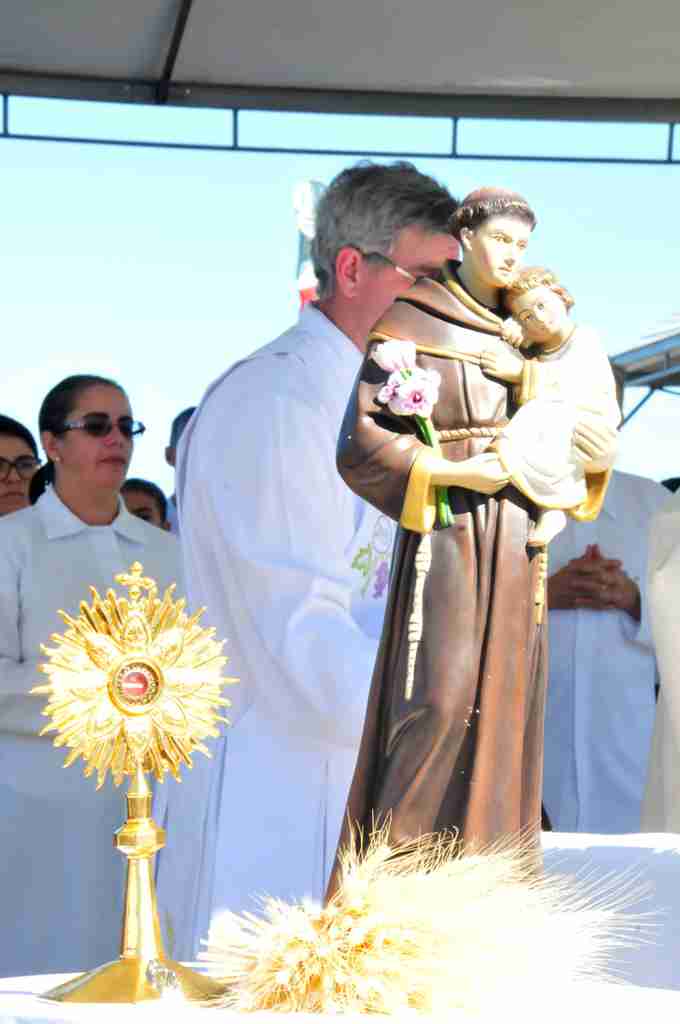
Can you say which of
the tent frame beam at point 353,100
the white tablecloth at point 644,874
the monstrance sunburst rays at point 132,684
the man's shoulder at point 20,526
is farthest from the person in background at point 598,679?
the monstrance sunburst rays at point 132,684

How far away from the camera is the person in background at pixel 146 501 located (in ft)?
23.9

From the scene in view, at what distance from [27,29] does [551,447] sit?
4.08 metres

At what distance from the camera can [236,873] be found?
11.8 feet

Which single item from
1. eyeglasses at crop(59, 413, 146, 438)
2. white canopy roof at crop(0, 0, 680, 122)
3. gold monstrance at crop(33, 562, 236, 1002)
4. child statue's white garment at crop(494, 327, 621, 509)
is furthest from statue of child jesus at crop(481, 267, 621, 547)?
white canopy roof at crop(0, 0, 680, 122)

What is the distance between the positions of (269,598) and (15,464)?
2.95 metres

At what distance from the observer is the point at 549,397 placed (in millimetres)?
2893

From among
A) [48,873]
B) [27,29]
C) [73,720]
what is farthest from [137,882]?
[27,29]

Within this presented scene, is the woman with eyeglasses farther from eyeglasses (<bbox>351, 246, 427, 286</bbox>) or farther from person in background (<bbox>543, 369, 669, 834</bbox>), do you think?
person in background (<bbox>543, 369, 669, 834</bbox>)

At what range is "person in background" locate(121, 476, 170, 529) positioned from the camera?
23.9 ft

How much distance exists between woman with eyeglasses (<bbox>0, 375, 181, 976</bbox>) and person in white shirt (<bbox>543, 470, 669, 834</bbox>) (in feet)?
5.77

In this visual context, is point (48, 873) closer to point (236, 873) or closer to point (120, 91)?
point (236, 873)

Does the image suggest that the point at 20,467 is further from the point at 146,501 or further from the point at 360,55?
the point at 360,55

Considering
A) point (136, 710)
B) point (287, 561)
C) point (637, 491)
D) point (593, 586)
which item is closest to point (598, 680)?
point (593, 586)

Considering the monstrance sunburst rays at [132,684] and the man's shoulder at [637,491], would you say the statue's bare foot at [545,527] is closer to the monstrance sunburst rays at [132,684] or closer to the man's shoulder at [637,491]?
the monstrance sunburst rays at [132,684]
